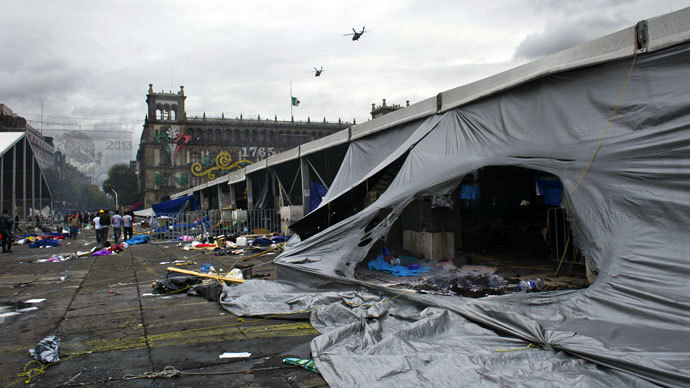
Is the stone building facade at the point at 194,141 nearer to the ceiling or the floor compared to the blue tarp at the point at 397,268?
nearer to the ceiling

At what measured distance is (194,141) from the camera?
68938mm

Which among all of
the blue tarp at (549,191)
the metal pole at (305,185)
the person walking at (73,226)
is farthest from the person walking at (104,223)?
the blue tarp at (549,191)

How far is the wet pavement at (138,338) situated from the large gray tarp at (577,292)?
0.44 m

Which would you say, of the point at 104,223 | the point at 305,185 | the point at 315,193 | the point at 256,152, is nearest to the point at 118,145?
the point at 256,152

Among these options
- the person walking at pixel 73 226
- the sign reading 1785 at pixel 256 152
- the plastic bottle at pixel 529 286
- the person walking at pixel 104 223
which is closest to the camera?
the plastic bottle at pixel 529 286

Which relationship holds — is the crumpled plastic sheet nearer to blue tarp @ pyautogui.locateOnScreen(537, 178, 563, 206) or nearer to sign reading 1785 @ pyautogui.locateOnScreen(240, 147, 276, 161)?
blue tarp @ pyautogui.locateOnScreen(537, 178, 563, 206)

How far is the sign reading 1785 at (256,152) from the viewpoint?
70000 mm

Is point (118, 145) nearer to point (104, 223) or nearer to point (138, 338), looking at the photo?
point (104, 223)

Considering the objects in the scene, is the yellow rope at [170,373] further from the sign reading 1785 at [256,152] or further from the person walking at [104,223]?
the sign reading 1785 at [256,152]

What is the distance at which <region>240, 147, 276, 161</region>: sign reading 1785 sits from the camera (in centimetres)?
7000

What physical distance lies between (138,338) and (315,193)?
1029 cm

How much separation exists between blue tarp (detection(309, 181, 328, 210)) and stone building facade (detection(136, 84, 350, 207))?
49.0 m

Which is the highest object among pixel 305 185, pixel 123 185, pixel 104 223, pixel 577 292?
pixel 123 185

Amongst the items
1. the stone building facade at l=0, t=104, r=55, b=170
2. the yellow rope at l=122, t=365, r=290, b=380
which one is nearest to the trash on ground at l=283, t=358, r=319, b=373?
Result: the yellow rope at l=122, t=365, r=290, b=380
